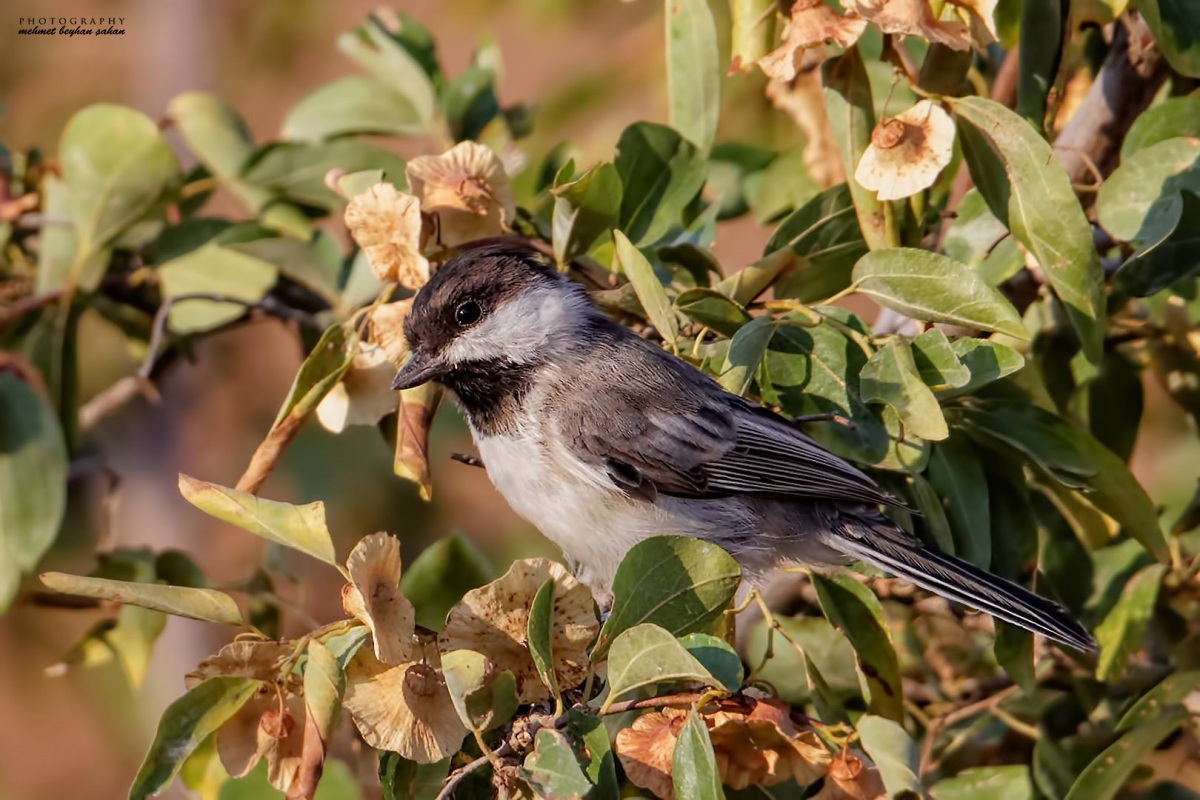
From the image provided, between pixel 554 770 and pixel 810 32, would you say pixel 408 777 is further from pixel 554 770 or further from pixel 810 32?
pixel 810 32

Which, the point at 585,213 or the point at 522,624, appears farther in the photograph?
the point at 585,213

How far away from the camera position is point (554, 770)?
1.63 m

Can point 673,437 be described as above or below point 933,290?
below

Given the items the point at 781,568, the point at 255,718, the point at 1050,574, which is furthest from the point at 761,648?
the point at 255,718

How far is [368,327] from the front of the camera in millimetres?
2449

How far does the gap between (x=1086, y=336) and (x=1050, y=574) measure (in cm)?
75

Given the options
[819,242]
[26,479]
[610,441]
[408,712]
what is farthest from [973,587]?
[26,479]

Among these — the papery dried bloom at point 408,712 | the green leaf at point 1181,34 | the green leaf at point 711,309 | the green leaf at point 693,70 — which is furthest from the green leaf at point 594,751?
the green leaf at point 1181,34

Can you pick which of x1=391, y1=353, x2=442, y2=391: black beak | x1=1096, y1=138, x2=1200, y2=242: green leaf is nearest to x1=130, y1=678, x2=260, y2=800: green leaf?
x1=391, y1=353, x2=442, y2=391: black beak

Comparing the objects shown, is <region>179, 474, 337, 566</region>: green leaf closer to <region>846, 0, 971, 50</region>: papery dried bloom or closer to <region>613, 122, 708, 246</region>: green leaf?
<region>613, 122, 708, 246</region>: green leaf

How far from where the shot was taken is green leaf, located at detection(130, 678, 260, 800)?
5.74 feet

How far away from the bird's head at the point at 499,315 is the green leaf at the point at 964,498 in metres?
0.89

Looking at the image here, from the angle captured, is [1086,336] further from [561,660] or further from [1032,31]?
[561,660]

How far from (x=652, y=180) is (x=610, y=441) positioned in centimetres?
57
